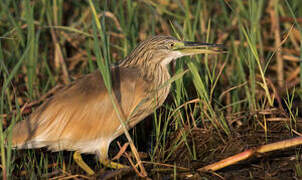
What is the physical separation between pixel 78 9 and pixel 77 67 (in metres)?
0.68

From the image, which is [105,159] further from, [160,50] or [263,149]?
[263,149]

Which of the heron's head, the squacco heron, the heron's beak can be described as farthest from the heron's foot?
the heron's beak

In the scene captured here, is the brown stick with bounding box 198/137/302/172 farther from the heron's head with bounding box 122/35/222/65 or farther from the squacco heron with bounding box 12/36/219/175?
the heron's head with bounding box 122/35/222/65

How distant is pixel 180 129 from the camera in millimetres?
3111

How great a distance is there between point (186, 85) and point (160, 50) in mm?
776

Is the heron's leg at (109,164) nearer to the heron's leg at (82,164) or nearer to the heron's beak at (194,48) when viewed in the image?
the heron's leg at (82,164)

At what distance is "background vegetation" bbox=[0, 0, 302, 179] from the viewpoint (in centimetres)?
285

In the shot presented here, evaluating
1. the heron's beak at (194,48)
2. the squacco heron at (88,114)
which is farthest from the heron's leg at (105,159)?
the heron's beak at (194,48)

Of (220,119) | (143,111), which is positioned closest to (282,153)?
(220,119)

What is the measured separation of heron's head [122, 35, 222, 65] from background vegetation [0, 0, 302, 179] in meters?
0.07

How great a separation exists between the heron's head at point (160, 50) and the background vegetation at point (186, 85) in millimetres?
74

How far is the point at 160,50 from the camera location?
3.14 metres

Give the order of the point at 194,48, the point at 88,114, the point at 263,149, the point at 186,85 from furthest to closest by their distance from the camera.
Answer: the point at 186,85
the point at 194,48
the point at 88,114
the point at 263,149

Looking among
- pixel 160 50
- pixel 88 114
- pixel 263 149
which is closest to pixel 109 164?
pixel 88 114
